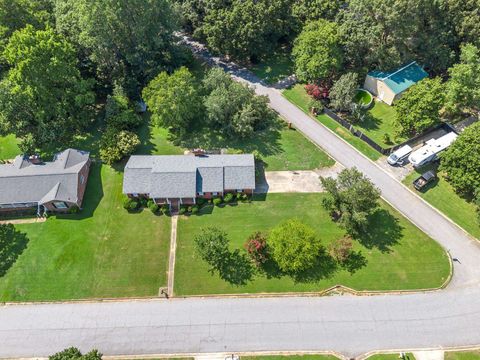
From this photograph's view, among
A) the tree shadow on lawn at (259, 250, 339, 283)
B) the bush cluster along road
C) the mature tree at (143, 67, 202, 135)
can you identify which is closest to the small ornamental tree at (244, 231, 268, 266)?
the tree shadow on lawn at (259, 250, 339, 283)

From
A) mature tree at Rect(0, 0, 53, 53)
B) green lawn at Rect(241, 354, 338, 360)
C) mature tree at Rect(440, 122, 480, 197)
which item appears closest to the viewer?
green lawn at Rect(241, 354, 338, 360)

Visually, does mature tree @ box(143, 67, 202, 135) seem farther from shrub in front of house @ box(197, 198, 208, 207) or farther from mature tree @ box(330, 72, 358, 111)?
mature tree @ box(330, 72, 358, 111)

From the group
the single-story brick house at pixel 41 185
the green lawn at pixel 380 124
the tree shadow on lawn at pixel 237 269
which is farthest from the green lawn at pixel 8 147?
the green lawn at pixel 380 124

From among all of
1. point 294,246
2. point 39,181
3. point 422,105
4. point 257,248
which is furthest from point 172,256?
point 422,105

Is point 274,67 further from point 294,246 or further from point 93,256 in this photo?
point 93,256

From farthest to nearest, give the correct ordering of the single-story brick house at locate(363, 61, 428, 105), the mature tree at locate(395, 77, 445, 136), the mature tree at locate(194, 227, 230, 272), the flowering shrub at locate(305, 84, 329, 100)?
the flowering shrub at locate(305, 84, 329, 100)
the single-story brick house at locate(363, 61, 428, 105)
the mature tree at locate(395, 77, 445, 136)
the mature tree at locate(194, 227, 230, 272)

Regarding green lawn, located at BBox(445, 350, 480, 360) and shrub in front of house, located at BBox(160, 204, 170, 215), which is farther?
shrub in front of house, located at BBox(160, 204, 170, 215)

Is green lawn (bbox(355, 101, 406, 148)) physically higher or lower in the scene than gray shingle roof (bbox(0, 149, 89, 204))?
higher
